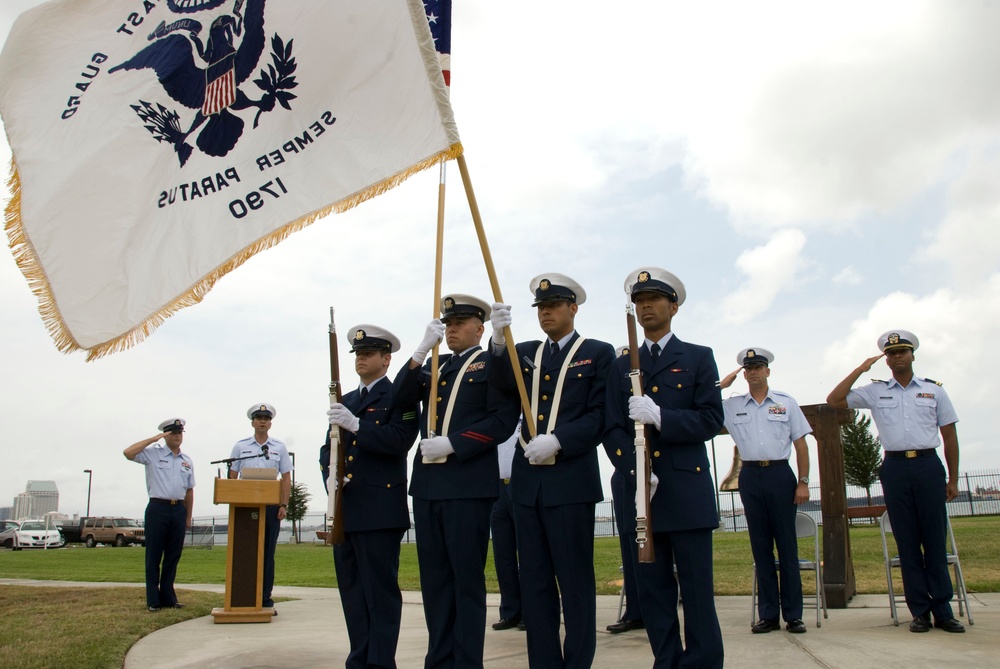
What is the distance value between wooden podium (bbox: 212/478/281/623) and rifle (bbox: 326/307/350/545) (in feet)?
9.84

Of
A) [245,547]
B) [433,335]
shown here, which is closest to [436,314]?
[433,335]

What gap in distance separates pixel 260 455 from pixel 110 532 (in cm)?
4151

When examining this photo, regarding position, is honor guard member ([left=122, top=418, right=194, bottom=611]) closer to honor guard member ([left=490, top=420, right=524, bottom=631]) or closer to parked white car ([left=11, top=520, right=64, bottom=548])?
honor guard member ([left=490, top=420, right=524, bottom=631])

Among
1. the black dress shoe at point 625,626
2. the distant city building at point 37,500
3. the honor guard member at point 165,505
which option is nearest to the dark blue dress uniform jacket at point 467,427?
the black dress shoe at point 625,626

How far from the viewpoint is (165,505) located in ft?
27.9

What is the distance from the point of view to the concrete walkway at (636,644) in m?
4.80

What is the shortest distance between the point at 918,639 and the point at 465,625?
3.02 meters

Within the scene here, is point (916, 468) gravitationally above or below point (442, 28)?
below

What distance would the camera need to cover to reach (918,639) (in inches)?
210

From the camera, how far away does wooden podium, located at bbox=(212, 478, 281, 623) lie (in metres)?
7.32

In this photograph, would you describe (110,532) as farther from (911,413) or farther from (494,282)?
(494,282)

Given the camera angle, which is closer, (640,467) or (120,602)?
(640,467)

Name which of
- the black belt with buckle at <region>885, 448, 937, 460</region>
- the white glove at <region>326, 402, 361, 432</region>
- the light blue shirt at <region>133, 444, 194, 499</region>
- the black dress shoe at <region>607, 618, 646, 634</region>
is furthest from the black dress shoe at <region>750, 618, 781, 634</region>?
the light blue shirt at <region>133, 444, 194, 499</region>

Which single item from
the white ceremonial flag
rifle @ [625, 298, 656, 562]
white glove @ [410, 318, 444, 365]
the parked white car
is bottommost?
the parked white car
